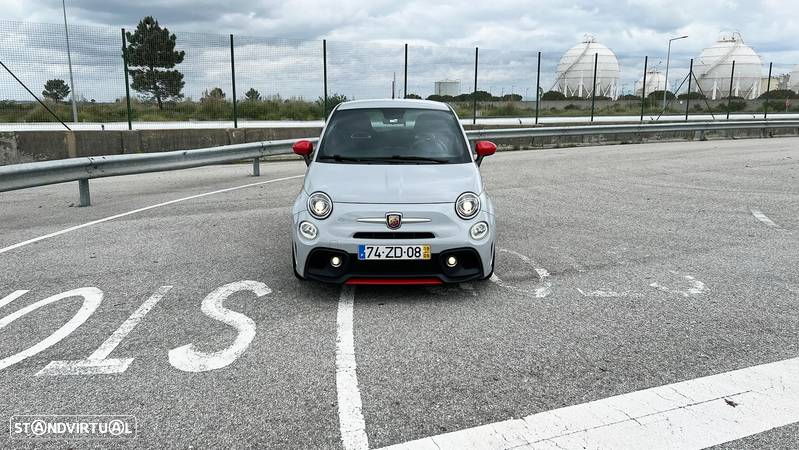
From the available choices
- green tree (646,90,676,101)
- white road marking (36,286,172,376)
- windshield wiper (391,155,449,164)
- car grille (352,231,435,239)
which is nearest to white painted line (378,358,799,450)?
car grille (352,231,435,239)

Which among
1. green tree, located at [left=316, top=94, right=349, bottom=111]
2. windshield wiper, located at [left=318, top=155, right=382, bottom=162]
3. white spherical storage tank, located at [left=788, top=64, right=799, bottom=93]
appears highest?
white spherical storage tank, located at [left=788, top=64, right=799, bottom=93]

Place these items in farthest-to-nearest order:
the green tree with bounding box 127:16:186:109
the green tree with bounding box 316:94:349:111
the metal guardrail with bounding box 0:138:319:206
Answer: the green tree with bounding box 316:94:349:111
the green tree with bounding box 127:16:186:109
the metal guardrail with bounding box 0:138:319:206

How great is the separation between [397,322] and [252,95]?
14.7 meters

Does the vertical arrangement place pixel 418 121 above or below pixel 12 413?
above

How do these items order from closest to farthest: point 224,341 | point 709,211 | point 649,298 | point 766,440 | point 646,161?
point 766,440
point 224,341
point 649,298
point 709,211
point 646,161

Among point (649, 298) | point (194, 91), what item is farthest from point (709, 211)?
point (194, 91)

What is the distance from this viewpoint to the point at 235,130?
1555 centimetres

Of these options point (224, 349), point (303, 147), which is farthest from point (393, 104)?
point (224, 349)

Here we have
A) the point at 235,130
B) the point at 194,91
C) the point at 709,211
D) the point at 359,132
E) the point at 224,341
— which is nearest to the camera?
the point at 224,341

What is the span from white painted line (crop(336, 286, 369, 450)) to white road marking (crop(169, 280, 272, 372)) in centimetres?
62

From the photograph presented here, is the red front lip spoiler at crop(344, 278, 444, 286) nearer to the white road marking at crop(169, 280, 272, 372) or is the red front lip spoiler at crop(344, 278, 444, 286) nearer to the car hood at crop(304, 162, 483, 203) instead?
the car hood at crop(304, 162, 483, 203)

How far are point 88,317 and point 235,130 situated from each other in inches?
476

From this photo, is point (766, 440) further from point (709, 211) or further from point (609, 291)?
point (709, 211)

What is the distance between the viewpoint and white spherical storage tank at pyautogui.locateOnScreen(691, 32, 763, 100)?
47356 mm
